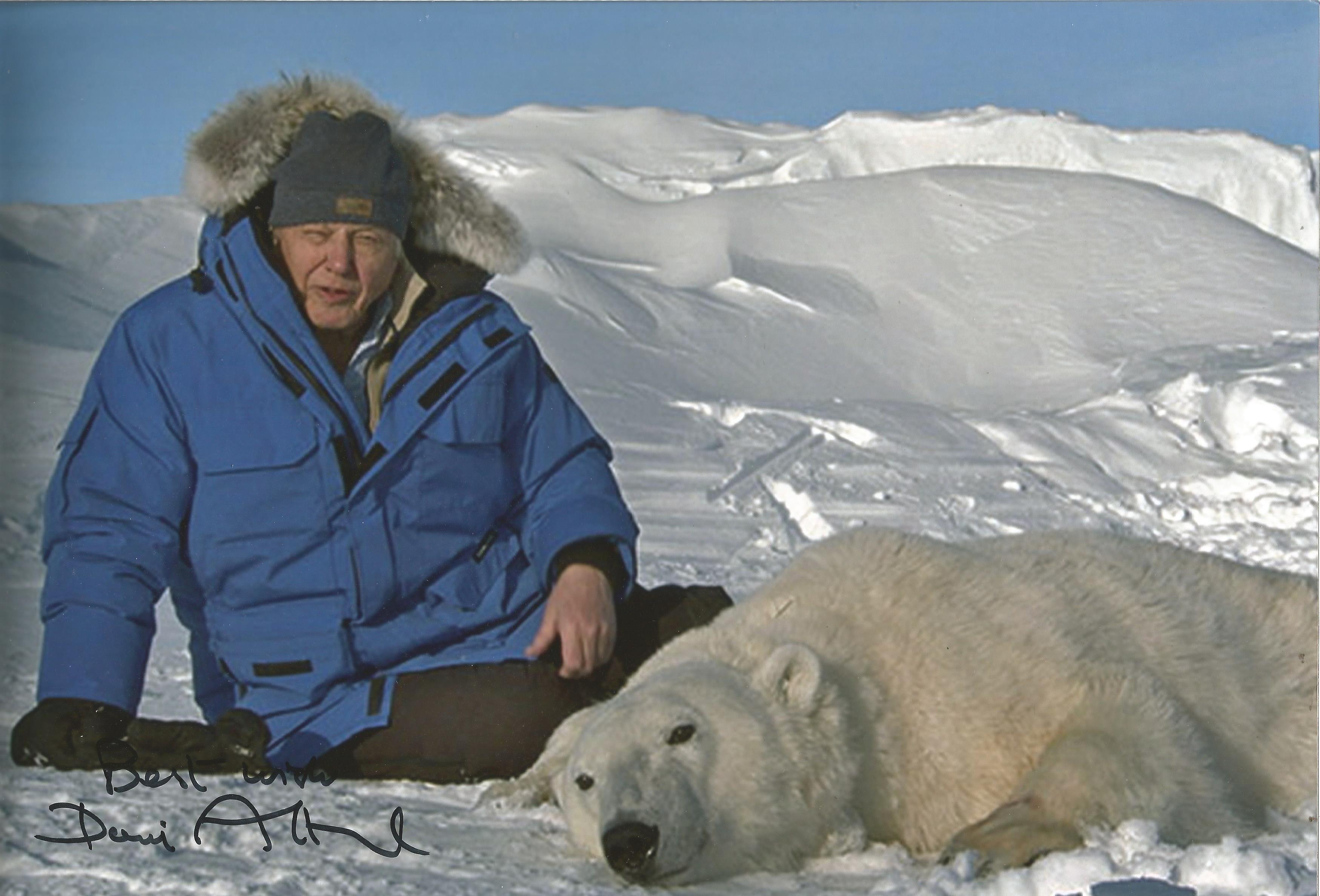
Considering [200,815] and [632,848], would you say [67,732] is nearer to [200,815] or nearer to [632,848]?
[200,815]

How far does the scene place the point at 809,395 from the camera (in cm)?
1177

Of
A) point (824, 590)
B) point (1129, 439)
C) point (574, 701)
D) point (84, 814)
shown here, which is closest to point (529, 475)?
point (574, 701)

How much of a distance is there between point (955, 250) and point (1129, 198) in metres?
2.09

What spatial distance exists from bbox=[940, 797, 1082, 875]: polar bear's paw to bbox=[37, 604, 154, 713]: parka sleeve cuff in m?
1.68

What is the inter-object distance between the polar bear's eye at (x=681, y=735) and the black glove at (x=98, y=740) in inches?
42.3

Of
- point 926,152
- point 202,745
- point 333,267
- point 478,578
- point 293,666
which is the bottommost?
point 926,152

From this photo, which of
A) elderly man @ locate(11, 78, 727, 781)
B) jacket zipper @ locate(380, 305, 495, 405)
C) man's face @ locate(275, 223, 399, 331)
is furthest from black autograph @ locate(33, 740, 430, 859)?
man's face @ locate(275, 223, 399, 331)

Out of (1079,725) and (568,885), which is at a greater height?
(1079,725)

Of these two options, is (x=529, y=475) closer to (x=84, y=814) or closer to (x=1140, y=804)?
(x=84, y=814)

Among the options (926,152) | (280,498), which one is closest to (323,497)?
(280,498)

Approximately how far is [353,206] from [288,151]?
273mm

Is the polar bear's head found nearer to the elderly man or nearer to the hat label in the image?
the elderly man

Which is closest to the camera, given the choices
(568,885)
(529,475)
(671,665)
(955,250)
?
(568,885)

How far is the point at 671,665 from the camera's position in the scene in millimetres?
3145
